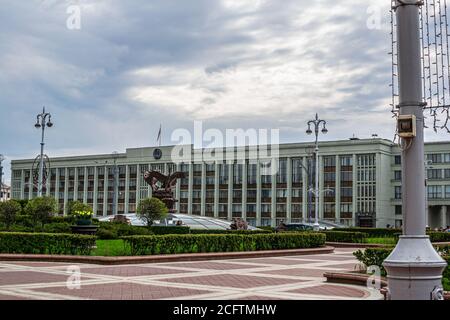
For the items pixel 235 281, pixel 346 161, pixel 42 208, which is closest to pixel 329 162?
pixel 346 161

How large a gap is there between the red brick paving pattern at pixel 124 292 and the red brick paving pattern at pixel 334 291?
2143mm

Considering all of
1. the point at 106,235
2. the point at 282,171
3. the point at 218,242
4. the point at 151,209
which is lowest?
the point at 106,235

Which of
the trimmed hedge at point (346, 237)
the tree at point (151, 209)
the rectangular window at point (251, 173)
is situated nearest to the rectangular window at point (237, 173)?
the rectangular window at point (251, 173)

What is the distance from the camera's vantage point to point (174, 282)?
13.6m

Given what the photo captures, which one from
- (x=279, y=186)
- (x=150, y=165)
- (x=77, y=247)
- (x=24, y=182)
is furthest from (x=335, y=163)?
(x=77, y=247)

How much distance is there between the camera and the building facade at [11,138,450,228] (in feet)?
245

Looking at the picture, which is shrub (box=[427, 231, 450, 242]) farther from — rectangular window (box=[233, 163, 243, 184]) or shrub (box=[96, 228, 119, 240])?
rectangular window (box=[233, 163, 243, 184])

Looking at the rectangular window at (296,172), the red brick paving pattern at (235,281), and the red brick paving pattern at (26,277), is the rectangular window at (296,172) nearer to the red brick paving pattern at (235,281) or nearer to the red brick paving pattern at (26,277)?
the red brick paving pattern at (235,281)

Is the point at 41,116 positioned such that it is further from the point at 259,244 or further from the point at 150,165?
the point at 150,165

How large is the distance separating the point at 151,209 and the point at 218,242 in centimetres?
1391

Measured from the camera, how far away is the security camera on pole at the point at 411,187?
7.58 m

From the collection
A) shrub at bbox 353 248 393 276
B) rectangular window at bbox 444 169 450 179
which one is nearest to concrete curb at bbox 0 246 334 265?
shrub at bbox 353 248 393 276

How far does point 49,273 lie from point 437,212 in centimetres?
6793

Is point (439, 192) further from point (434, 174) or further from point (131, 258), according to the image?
point (131, 258)
